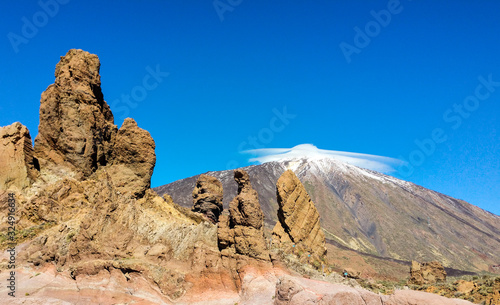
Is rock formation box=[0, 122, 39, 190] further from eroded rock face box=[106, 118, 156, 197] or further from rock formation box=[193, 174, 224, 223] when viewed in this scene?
rock formation box=[193, 174, 224, 223]

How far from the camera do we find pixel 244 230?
95.1ft

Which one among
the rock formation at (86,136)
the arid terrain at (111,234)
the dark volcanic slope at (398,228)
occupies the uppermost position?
the dark volcanic slope at (398,228)

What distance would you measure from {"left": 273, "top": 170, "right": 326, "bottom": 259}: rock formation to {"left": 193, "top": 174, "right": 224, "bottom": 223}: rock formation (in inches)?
331

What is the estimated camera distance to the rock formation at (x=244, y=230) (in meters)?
27.8

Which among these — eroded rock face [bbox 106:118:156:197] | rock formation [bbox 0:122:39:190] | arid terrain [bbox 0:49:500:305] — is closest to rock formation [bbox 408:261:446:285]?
arid terrain [bbox 0:49:500:305]

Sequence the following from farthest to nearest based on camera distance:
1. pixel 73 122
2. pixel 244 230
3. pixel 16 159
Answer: pixel 73 122, pixel 16 159, pixel 244 230

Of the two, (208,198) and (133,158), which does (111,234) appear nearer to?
(133,158)

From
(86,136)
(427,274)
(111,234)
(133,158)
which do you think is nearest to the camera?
(111,234)

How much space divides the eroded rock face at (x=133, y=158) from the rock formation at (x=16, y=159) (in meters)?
6.05

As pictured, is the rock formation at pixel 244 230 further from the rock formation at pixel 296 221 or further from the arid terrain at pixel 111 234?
the rock formation at pixel 296 221

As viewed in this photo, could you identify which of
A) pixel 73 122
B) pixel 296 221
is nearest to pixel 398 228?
pixel 296 221

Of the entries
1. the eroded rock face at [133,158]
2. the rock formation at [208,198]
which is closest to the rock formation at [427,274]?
the rock formation at [208,198]

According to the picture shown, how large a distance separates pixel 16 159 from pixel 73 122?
5.01m

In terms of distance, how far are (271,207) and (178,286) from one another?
142169mm
